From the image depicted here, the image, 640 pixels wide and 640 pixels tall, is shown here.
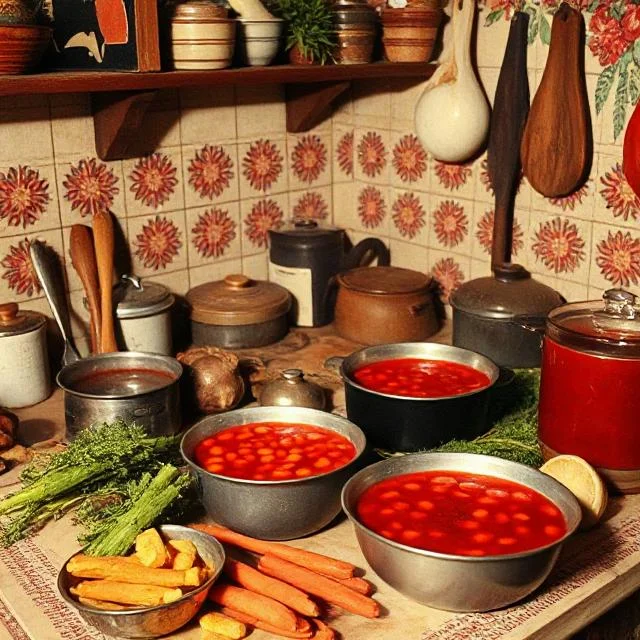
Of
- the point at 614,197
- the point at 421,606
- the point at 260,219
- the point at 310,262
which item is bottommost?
the point at 421,606

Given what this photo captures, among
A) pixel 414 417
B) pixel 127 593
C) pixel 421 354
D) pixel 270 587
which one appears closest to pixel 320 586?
pixel 270 587

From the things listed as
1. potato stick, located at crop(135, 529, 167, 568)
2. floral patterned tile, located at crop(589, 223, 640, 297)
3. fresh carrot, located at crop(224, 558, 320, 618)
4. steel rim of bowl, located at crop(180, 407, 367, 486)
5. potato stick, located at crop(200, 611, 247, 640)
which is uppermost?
floral patterned tile, located at crop(589, 223, 640, 297)

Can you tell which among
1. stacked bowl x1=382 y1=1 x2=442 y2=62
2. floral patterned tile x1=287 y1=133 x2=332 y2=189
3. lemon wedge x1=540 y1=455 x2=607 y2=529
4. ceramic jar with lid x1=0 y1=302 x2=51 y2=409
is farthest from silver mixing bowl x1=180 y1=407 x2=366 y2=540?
floral patterned tile x1=287 y1=133 x2=332 y2=189

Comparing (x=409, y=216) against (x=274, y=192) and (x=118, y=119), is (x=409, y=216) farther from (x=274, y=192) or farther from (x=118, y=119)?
(x=118, y=119)

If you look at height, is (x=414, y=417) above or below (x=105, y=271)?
below

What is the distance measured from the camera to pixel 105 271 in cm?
232

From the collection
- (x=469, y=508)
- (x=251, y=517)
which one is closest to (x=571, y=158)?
(x=469, y=508)

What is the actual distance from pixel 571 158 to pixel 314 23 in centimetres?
74

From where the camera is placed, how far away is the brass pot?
247 cm

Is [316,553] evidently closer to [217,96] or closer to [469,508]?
[469,508]

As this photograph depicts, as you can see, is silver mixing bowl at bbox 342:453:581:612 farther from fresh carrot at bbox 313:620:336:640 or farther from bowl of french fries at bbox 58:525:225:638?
bowl of french fries at bbox 58:525:225:638

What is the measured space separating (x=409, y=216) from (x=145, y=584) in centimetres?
166

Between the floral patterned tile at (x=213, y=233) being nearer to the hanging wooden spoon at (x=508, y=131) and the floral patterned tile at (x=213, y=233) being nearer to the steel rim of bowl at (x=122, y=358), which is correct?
the steel rim of bowl at (x=122, y=358)

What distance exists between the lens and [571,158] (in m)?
2.25
